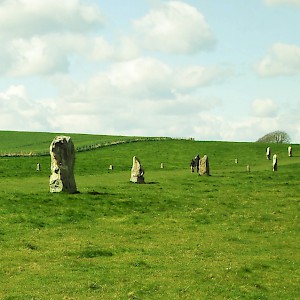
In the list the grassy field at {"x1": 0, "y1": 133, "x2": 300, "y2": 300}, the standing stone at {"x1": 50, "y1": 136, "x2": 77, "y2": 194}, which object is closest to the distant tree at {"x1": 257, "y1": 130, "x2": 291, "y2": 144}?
the grassy field at {"x1": 0, "y1": 133, "x2": 300, "y2": 300}

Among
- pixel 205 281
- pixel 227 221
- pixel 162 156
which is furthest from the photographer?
pixel 162 156

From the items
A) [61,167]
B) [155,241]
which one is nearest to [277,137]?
[61,167]

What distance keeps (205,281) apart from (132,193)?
996 inches

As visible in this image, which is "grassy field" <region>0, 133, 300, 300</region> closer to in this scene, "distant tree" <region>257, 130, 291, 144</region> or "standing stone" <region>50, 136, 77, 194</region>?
"standing stone" <region>50, 136, 77, 194</region>

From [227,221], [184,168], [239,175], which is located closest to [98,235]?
[227,221]

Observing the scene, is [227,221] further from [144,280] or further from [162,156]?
[162,156]

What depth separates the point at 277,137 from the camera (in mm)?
147125

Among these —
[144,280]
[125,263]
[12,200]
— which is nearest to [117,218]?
[12,200]

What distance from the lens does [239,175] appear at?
66.0m

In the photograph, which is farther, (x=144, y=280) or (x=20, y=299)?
(x=144, y=280)

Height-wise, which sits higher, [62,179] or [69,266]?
[62,179]

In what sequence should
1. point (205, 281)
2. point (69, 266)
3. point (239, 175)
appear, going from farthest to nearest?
1. point (239, 175)
2. point (69, 266)
3. point (205, 281)

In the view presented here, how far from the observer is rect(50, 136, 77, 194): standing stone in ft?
148

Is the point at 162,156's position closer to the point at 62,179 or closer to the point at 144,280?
the point at 62,179
